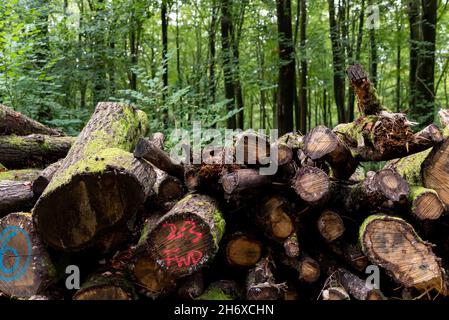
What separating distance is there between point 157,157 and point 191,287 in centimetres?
117

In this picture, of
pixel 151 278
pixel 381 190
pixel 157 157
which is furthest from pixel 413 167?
pixel 151 278

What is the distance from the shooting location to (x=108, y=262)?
316cm

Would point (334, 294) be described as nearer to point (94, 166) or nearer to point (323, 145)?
point (323, 145)

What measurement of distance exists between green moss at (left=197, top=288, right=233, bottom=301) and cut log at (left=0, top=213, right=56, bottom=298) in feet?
3.92

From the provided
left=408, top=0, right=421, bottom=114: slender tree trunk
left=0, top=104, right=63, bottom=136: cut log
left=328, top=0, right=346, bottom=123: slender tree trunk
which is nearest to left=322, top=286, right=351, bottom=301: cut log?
left=0, top=104, right=63, bottom=136: cut log

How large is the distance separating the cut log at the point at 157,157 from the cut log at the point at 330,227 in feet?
4.65

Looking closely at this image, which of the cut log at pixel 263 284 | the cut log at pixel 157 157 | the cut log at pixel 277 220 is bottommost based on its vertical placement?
the cut log at pixel 263 284

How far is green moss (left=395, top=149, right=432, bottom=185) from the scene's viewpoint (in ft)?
11.3

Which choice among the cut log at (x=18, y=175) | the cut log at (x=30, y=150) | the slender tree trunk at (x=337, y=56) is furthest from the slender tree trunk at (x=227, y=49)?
the cut log at (x=18, y=175)

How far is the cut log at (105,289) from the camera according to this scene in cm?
278

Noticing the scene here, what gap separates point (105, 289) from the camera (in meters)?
2.79

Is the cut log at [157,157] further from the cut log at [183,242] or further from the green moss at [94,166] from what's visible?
the cut log at [183,242]
